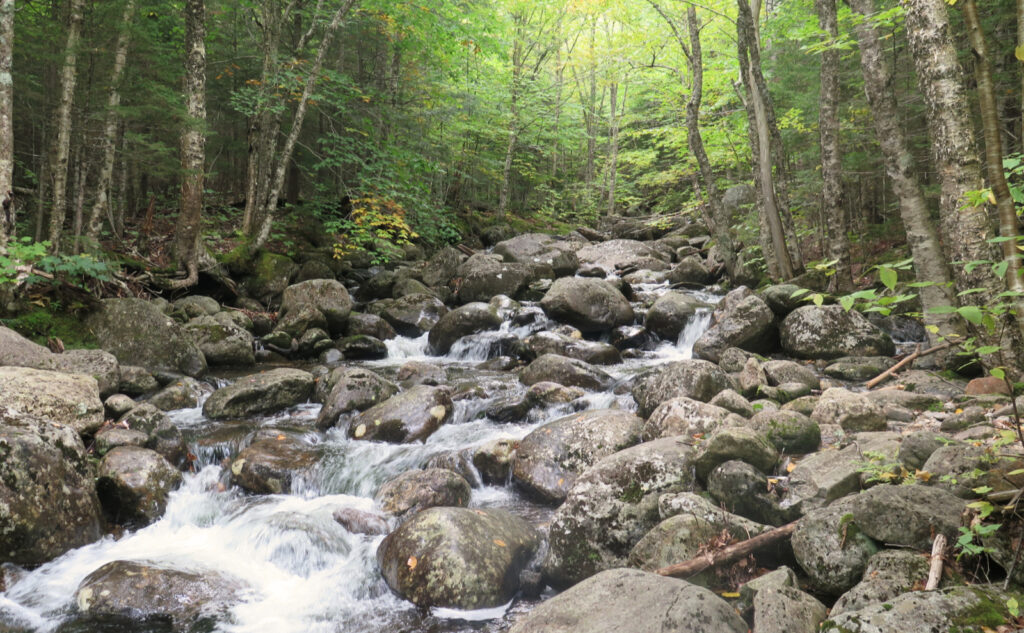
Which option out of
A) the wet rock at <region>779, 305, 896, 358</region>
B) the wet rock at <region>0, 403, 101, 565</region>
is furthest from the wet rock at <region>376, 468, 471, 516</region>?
the wet rock at <region>779, 305, 896, 358</region>

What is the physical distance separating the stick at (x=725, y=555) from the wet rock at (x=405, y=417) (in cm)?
397

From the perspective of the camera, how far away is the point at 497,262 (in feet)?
50.8

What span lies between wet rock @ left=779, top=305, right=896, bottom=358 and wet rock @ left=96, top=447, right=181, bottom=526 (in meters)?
8.69

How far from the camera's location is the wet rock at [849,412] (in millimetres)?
5137

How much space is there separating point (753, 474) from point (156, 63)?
13.1 metres

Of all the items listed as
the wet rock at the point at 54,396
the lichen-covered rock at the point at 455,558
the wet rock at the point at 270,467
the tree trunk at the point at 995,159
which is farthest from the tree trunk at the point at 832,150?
the wet rock at the point at 54,396

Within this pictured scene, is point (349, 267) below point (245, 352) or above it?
above

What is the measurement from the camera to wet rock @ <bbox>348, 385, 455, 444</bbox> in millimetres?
7039

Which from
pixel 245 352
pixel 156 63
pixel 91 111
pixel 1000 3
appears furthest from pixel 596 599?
pixel 156 63

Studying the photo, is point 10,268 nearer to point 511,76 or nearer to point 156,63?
point 156,63

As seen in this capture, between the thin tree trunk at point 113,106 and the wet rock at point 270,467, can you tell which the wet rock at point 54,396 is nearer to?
the wet rock at point 270,467

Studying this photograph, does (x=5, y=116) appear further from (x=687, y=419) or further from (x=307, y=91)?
(x=687, y=419)

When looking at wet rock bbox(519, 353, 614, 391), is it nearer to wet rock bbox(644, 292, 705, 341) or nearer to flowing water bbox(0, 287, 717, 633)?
flowing water bbox(0, 287, 717, 633)

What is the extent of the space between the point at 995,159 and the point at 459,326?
9794 mm
